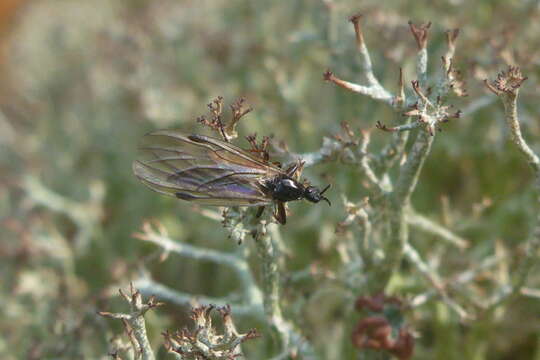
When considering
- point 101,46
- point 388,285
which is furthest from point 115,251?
point 388,285

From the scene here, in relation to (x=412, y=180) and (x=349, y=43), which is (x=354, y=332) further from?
(x=349, y=43)

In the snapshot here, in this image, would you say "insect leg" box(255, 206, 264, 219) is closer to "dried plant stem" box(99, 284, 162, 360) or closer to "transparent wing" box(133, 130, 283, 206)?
"transparent wing" box(133, 130, 283, 206)

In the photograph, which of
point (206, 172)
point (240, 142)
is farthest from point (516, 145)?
point (240, 142)

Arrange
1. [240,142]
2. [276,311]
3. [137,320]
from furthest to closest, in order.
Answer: [240,142] → [276,311] → [137,320]

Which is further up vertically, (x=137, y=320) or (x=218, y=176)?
(x=218, y=176)

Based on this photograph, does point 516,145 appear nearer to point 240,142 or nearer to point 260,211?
point 260,211

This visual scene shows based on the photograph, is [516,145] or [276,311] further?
[276,311]

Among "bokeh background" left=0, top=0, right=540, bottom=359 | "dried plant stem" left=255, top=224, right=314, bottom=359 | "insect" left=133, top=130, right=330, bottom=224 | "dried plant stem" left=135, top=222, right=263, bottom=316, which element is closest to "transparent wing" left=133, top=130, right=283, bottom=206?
"insect" left=133, top=130, right=330, bottom=224
